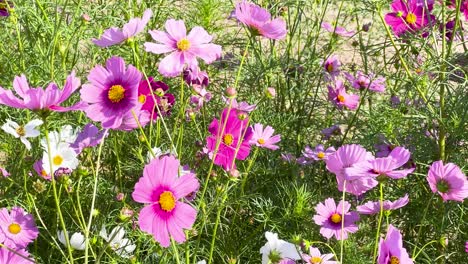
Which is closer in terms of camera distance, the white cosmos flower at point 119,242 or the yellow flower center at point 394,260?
the yellow flower center at point 394,260

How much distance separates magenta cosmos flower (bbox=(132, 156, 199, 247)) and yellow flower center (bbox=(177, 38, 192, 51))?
0.25 m

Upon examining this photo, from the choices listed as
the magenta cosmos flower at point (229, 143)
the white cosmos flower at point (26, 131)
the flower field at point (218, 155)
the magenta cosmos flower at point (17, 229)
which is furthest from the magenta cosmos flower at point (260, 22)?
the magenta cosmos flower at point (17, 229)

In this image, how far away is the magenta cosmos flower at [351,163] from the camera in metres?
1.25

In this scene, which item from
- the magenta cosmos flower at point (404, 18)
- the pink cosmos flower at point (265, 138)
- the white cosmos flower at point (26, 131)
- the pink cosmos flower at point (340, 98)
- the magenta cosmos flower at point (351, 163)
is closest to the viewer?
the magenta cosmos flower at point (351, 163)

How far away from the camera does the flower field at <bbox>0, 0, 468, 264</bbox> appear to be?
1.11m

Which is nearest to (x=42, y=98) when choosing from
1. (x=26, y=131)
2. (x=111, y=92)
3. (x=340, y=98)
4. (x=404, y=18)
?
(x=111, y=92)

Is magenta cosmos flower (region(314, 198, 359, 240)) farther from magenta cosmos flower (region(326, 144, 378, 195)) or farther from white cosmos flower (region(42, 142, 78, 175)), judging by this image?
white cosmos flower (region(42, 142, 78, 175))

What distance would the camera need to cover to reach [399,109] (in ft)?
6.12

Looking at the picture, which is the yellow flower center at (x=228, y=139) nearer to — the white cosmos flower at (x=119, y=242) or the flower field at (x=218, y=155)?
the flower field at (x=218, y=155)

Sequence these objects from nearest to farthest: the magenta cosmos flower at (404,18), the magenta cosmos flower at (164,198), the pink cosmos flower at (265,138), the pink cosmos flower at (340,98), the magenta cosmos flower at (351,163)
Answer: the magenta cosmos flower at (164,198), the magenta cosmos flower at (351,163), the pink cosmos flower at (265,138), the magenta cosmos flower at (404,18), the pink cosmos flower at (340,98)

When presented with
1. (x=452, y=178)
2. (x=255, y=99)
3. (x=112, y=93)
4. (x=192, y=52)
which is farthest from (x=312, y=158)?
(x=112, y=93)

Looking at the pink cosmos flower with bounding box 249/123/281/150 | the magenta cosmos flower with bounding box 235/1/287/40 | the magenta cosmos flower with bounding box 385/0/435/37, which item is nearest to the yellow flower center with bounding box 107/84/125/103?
the magenta cosmos flower with bounding box 235/1/287/40

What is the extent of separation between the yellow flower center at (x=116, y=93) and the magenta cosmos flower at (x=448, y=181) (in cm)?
56

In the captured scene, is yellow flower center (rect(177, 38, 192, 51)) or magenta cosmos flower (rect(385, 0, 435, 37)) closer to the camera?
yellow flower center (rect(177, 38, 192, 51))
